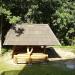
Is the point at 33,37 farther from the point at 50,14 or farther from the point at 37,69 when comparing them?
the point at 50,14

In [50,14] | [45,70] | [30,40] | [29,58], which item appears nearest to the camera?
[45,70]

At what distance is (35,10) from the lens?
30.1 meters

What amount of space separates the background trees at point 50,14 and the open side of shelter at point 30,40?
5.67 metres

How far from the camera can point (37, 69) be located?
19859 millimetres

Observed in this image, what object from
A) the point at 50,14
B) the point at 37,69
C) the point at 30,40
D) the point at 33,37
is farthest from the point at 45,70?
the point at 50,14

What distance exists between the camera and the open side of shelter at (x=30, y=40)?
21.6 metres

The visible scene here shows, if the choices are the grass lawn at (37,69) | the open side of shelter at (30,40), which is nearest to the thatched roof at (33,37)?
the open side of shelter at (30,40)

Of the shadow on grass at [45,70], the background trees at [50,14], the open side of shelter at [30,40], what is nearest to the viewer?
the shadow on grass at [45,70]

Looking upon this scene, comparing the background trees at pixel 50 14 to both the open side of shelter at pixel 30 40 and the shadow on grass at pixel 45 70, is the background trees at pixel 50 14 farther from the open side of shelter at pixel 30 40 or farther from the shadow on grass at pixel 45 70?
the shadow on grass at pixel 45 70

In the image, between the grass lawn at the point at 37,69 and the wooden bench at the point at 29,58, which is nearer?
the grass lawn at the point at 37,69

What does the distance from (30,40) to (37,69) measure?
327 centimetres

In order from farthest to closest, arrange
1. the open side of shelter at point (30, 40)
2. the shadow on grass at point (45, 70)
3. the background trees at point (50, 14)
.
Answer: the background trees at point (50, 14) < the open side of shelter at point (30, 40) < the shadow on grass at point (45, 70)

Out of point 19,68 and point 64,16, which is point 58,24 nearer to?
point 64,16

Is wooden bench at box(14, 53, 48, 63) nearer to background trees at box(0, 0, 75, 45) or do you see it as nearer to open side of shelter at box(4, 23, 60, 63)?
open side of shelter at box(4, 23, 60, 63)
